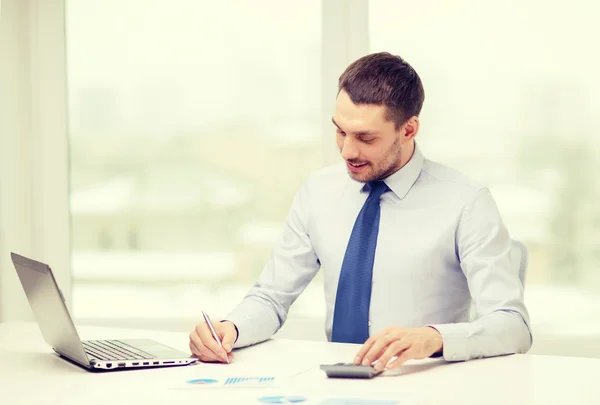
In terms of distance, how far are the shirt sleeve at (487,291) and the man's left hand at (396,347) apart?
54mm

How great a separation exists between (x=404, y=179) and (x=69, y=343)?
1058mm

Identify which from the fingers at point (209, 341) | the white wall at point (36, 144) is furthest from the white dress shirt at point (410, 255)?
the white wall at point (36, 144)

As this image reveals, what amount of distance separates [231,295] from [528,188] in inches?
56.5

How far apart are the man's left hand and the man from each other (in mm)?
302

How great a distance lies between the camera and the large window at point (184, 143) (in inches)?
152

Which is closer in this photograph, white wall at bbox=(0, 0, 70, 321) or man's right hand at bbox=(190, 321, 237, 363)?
man's right hand at bbox=(190, 321, 237, 363)

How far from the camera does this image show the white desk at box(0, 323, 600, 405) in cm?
165

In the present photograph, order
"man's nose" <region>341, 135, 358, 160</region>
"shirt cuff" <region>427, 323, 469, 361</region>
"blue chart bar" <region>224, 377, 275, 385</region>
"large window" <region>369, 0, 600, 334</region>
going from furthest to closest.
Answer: "large window" <region>369, 0, 600, 334</region> → "man's nose" <region>341, 135, 358, 160</region> → "shirt cuff" <region>427, 323, 469, 361</region> → "blue chart bar" <region>224, 377, 275, 385</region>

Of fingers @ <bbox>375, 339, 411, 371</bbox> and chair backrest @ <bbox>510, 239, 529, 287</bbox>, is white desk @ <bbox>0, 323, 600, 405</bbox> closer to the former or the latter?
fingers @ <bbox>375, 339, 411, 371</bbox>

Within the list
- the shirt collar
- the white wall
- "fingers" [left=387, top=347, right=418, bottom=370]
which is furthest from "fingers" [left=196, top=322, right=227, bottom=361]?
the white wall

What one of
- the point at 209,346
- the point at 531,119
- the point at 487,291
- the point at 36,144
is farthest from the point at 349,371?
the point at 36,144

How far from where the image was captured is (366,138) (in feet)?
7.74

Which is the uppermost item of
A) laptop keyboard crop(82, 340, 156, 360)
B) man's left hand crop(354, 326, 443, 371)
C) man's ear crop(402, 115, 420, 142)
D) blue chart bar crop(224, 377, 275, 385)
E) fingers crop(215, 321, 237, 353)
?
man's ear crop(402, 115, 420, 142)

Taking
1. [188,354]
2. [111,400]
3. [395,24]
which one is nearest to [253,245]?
[395,24]
